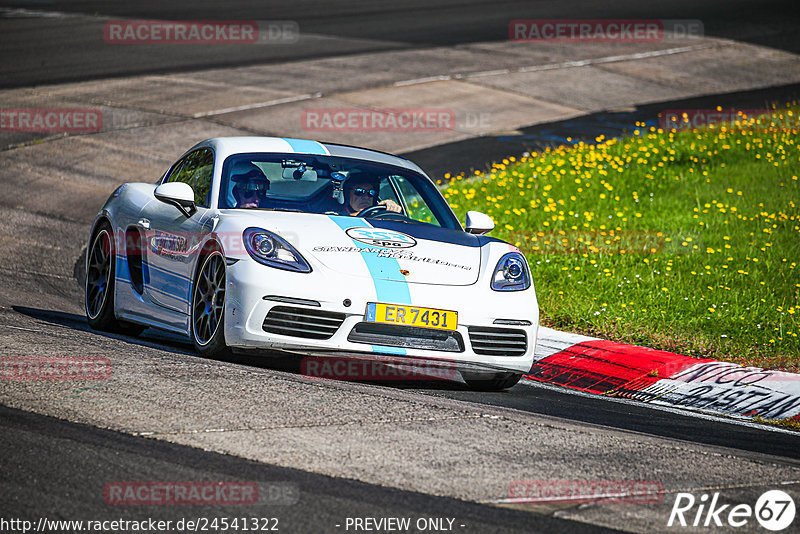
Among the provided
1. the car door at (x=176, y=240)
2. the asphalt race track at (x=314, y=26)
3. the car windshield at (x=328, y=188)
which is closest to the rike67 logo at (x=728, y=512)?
the car windshield at (x=328, y=188)

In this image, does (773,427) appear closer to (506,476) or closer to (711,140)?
(506,476)

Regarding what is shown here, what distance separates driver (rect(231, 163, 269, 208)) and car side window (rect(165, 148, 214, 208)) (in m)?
0.19

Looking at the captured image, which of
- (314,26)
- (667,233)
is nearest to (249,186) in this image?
(667,233)

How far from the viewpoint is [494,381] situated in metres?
7.03

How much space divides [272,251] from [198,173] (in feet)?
5.45

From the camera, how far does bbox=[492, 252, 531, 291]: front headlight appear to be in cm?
672

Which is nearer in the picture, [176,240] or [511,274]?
[511,274]

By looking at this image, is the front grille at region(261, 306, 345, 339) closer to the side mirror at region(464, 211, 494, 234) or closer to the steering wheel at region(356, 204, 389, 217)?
the steering wheel at region(356, 204, 389, 217)

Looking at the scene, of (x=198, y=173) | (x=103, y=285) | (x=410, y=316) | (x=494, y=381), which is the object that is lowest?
(x=494, y=381)

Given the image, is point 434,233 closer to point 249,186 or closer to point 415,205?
point 415,205

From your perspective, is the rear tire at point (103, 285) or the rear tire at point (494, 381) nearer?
the rear tire at point (494, 381)

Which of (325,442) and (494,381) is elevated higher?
(325,442)

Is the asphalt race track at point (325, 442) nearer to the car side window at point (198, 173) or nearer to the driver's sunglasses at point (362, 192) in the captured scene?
A: the car side window at point (198, 173)

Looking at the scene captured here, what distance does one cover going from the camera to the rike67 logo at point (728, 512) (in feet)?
13.8
